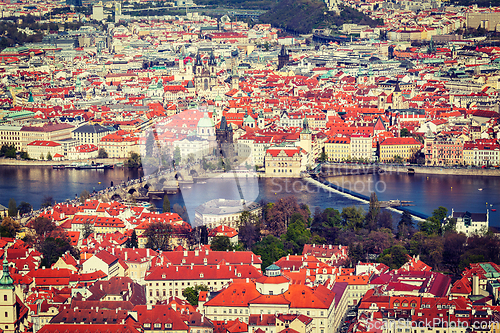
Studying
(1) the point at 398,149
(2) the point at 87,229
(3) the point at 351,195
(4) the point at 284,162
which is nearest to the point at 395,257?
(2) the point at 87,229

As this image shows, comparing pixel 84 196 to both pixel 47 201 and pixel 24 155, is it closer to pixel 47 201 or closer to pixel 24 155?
pixel 47 201

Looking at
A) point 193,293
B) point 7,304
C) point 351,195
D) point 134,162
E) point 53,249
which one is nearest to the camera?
point 7,304

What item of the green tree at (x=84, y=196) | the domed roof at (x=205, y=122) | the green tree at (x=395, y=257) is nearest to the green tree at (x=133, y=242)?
the green tree at (x=395, y=257)

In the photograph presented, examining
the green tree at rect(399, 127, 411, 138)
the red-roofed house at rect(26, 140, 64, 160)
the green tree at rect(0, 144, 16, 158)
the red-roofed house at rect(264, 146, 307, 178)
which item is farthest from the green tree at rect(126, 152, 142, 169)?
the green tree at rect(399, 127, 411, 138)

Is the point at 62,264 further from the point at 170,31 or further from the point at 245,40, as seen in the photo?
the point at 170,31

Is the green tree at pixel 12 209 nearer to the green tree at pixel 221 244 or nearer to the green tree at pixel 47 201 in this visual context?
the green tree at pixel 47 201

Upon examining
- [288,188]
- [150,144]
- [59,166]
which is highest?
[150,144]

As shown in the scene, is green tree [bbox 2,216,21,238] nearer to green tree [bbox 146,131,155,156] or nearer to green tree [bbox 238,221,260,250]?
green tree [bbox 238,221,260,250]
